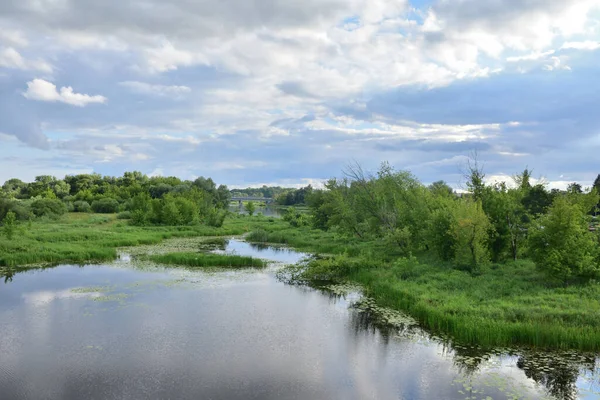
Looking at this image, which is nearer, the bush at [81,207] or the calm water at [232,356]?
the calm water at [232,356]

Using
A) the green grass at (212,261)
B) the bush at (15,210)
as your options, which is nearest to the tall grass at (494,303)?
the green grass at (212,261)

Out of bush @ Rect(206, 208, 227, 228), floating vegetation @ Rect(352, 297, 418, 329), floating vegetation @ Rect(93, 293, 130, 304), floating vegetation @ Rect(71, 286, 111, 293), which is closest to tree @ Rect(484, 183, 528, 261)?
floating vegetation @ Rect(352, 297, 418, 329)

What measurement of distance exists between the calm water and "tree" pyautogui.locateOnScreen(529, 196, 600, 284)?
7.31 m

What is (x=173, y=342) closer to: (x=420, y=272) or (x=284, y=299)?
(x=284, y=299)

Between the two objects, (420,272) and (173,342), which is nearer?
(173,342)

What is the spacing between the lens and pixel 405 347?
16984 mm

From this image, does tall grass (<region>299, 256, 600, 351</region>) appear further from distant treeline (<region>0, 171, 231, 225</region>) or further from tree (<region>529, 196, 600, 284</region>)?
distant treeline (<region>0, 171, 231, 225</region>)

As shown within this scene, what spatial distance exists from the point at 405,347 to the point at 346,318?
4241 millimetres

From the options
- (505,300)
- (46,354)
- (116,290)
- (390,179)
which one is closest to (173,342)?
(46,354)

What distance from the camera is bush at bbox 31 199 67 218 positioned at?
211 ft

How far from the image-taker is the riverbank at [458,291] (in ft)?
55.5

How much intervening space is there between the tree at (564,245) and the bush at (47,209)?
6343 centimetres

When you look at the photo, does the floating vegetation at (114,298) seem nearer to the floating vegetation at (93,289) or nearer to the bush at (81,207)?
the floating vegetation at (93,289)

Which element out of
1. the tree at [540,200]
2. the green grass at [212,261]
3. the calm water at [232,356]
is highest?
the tree at [540,200]
